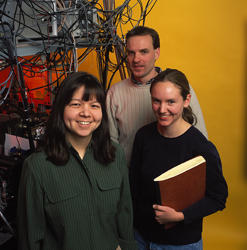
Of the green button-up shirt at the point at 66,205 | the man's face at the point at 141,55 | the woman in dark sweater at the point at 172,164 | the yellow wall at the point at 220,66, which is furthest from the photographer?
the yellow wall at the point at 220,66

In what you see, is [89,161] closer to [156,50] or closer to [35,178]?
[35,178]

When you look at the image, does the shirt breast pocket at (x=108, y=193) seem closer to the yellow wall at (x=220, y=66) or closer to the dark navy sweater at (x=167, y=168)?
the dark navy sweater at (x=167, y=168)

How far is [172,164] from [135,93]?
545 millimetres

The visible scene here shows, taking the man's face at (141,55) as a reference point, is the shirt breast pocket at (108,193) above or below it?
below

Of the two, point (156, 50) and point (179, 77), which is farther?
point (156, 50)

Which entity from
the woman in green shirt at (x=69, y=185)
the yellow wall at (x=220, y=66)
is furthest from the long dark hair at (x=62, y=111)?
the yellow wall at (x=220, y=66)

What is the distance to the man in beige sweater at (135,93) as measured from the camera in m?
1.46

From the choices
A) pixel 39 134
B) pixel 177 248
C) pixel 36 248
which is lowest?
pixel 177 248

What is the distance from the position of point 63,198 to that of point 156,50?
37.7 inches

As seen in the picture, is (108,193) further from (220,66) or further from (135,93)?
(220,66)

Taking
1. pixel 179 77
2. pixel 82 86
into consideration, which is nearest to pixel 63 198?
pixel 82 86

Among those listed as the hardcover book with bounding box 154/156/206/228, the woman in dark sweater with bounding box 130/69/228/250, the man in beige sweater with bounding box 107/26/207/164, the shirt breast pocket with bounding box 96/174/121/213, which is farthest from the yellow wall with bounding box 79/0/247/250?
the shirt breast pocket with bounding box 96/174/121/213

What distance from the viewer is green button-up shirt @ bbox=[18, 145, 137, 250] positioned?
98 cm

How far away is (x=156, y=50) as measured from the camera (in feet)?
5.05
